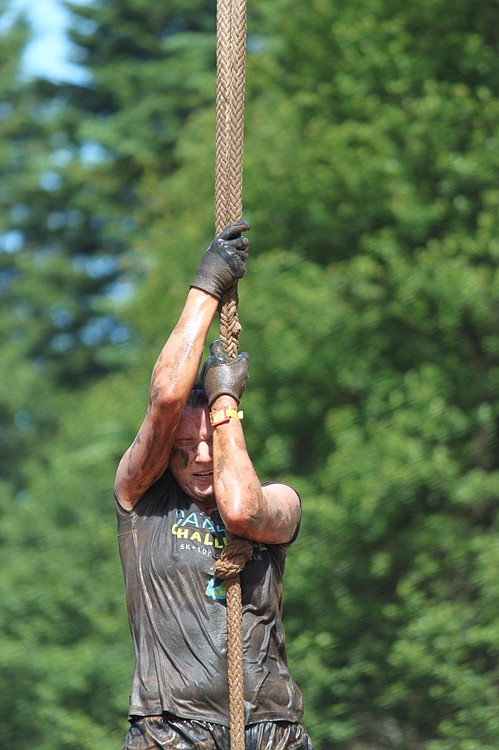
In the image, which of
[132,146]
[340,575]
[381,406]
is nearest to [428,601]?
[340,575]

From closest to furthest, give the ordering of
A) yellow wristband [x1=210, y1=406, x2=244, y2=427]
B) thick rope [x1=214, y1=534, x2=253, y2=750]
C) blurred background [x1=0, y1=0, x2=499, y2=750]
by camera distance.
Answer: thick rope [x1=214, y1=534, x2=253, y2=750], yellow wristband [x1=210, y1=406, x2=244, y2=427], blurred background [x1=0, y1=0, x2=499, y2=750]

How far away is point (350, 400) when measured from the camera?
10.4 meters

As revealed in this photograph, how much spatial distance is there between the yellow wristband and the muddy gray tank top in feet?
1.17

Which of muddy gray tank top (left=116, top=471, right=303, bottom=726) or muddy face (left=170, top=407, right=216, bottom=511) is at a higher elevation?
muddy face (left=170, top=407, right=216, bottom=511)

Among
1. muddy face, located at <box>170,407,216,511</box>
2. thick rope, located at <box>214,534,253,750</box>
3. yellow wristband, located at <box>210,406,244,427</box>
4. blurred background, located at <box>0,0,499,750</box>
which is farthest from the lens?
blurred background, located at <box>0,0,499,750</box>

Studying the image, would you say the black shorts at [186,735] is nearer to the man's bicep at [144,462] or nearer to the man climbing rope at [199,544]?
the man climbing rope at [199,544]

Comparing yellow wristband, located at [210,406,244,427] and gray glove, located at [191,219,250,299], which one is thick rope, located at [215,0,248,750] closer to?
gray glove, located at [191,219,250,299]

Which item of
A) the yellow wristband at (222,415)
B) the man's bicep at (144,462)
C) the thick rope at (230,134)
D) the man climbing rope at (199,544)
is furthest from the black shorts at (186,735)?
the thick rope at (230,134)

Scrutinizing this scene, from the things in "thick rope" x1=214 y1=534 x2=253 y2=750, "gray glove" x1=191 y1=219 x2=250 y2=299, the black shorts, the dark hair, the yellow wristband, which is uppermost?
"gray glove" x1=191 y1=219 x2=250 y2=299

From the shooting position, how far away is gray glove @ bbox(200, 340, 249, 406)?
388cm

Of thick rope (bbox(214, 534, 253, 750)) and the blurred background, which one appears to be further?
the blurred background

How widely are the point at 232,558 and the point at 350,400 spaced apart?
663 centimetres

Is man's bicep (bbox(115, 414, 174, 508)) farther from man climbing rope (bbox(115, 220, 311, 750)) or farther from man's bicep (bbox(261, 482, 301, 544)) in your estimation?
man's bicep (bbox(261, 482, 301, 544))

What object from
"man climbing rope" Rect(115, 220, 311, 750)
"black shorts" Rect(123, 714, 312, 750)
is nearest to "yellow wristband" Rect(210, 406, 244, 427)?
"man climbing rope" Rect(115, 220, 311, 750)
